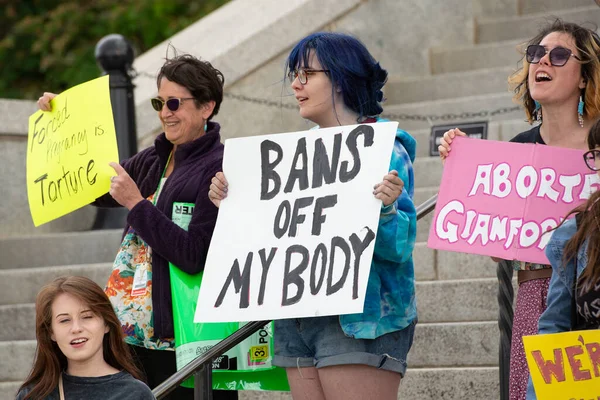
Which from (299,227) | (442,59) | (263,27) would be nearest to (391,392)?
(299,227)

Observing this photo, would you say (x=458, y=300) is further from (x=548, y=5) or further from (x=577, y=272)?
(x=548, y=5)

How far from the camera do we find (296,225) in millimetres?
3949

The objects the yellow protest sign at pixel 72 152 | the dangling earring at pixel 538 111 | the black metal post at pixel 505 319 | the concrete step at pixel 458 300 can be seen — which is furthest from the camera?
the concrete step at pixel 458 300

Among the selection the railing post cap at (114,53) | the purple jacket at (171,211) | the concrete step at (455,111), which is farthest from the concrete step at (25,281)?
the purple jacket at (171,211)

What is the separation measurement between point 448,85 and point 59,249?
3319 mm

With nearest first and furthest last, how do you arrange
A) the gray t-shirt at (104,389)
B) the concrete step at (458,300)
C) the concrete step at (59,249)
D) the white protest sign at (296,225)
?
the gray t-shirt at (104,389)
the white protest sign at (296,225)
the concrete step at (458,300)
the concrete step at (59,249)

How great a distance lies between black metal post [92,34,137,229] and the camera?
7926 mm

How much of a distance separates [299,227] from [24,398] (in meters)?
1.07

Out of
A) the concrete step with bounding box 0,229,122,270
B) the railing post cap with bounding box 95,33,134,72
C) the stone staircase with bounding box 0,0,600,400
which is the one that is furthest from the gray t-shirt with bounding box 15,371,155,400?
the railing post cap with bounding box 95,33,134,72

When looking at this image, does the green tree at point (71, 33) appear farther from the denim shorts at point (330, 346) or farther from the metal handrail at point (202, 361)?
the denim shorts at point (330, 346)

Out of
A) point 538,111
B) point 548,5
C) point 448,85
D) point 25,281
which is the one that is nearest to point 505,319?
point 538,111

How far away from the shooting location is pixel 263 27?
8.95 meters

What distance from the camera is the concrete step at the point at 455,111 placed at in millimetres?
8102

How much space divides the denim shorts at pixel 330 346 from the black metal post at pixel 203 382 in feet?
0.98
